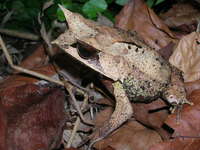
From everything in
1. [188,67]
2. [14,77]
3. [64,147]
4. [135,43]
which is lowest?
[64,147]

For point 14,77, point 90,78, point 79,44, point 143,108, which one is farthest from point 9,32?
point 143,108

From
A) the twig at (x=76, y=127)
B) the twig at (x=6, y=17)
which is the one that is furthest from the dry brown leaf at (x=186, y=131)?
the twig at (x=6, y=17)

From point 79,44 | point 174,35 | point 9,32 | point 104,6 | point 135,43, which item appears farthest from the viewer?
point 9,32

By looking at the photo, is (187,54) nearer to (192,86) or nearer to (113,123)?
(192,86)

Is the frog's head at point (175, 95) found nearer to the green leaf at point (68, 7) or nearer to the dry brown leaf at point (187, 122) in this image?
the dry brown leaf at point (187, 122)

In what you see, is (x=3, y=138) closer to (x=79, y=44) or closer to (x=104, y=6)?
(x=79, y=44)
